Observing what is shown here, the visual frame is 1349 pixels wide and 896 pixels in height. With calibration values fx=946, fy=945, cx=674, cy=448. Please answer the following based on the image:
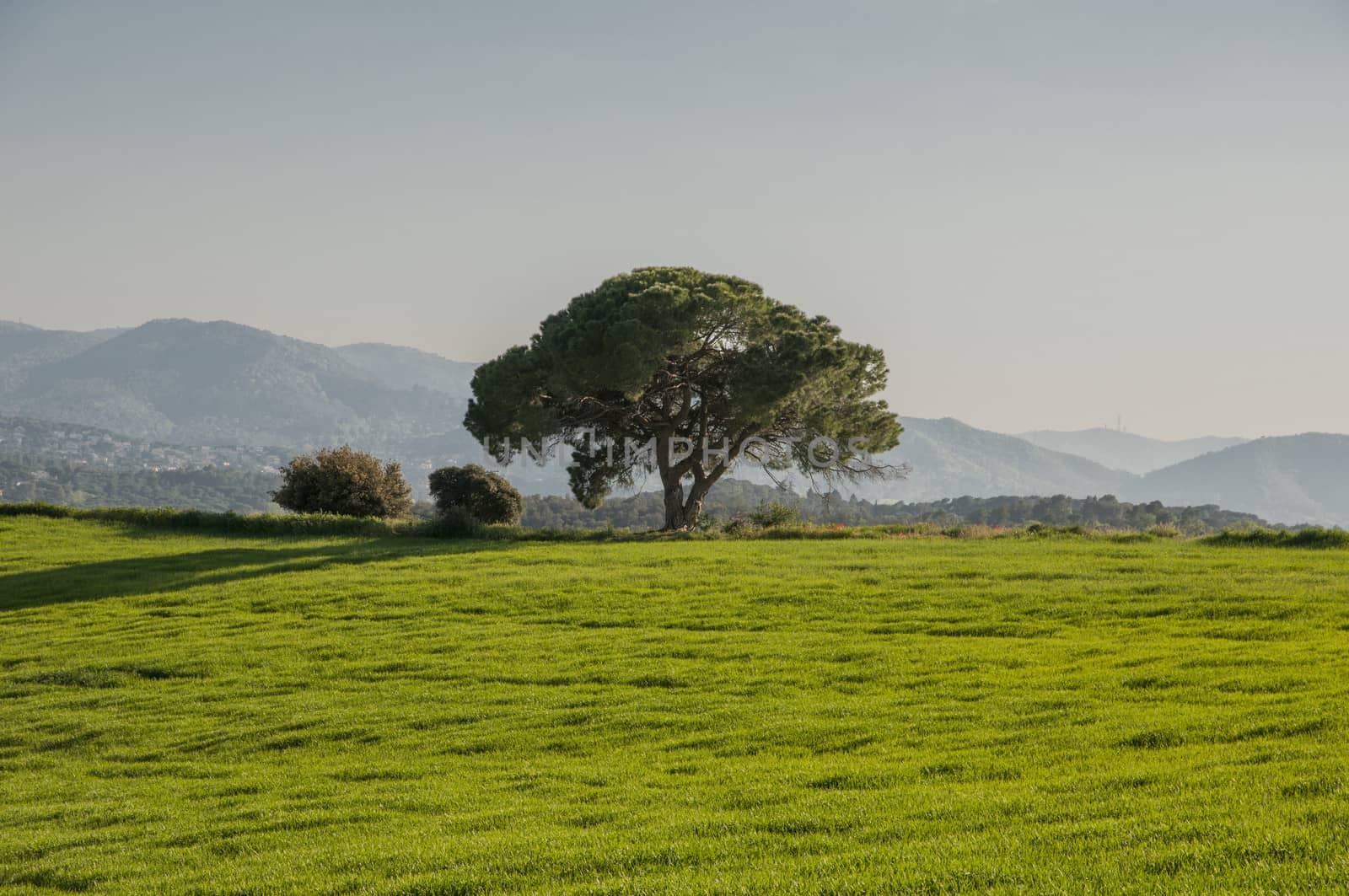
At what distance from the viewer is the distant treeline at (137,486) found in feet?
536

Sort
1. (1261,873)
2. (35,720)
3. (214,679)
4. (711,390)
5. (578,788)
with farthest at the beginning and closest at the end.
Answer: (711,390) < (214,679) < (35,720) < (578,788) < (1261,873)

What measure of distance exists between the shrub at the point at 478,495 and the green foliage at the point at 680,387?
158 centimetres

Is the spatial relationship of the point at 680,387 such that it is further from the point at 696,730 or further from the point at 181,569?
the point at 696,730

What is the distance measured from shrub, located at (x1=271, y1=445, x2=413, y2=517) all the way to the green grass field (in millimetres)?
16443

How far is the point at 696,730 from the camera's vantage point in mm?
11680

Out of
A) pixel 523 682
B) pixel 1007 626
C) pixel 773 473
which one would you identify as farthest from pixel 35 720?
pixel 773 473

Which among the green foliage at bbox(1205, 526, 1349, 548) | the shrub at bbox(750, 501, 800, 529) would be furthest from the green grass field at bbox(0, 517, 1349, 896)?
the shrub at bbox(750, 501, 800, 529)

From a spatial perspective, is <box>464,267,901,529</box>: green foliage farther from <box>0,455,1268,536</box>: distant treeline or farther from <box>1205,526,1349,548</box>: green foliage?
<box>1205,526,1349,548</box>: green foliage

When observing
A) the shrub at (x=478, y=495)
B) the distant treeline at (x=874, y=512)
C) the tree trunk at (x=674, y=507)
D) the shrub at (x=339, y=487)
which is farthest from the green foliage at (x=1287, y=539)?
the shrub at (x=339, y=487)

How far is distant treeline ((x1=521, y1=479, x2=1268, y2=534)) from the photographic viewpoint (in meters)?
66.1

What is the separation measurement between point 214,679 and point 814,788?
39.3 ft

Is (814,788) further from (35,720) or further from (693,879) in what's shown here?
(35,720)

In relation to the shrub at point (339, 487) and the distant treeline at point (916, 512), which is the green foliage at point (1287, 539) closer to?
the distant treeline at point (916, 512)

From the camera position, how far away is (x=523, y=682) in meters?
14.9
